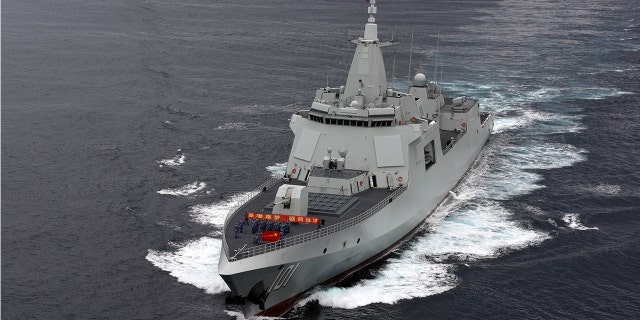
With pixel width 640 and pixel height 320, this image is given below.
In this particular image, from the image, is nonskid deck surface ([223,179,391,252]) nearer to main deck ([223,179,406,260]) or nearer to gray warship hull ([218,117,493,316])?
main deck ([223,179,406,260])

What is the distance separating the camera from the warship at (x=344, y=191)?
40.9 metres

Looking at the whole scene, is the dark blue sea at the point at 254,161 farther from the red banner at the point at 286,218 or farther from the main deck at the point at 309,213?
the red banner at the point at 286,218

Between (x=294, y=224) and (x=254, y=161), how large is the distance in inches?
827

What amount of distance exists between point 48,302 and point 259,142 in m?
29.8

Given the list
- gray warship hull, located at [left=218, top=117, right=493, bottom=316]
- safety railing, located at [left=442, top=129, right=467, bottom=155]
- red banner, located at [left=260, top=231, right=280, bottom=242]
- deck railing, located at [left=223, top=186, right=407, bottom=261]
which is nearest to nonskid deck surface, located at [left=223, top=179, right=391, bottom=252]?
deck railing, located at [left=223, top=186, right=407, bottom=261]

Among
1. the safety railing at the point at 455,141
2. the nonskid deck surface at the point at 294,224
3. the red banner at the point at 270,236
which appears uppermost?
the safety railing at the point at 455,141

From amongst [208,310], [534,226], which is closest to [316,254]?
[208,310]

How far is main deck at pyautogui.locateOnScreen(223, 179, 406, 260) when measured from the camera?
134 feet

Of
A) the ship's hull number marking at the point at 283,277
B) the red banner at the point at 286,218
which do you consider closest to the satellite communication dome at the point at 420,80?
the red banner at the point at 286,218

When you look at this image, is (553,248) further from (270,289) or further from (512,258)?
(270,289)

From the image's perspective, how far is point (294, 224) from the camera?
4416 cm

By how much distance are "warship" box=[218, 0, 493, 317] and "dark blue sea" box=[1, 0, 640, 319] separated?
176 centimetres

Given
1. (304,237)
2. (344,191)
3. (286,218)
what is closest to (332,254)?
(304,237)

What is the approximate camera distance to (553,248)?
4953 centimetres
